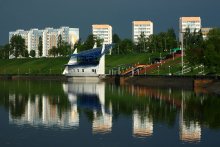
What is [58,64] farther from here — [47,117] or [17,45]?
[47,117]

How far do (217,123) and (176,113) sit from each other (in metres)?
6.06

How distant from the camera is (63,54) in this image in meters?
158

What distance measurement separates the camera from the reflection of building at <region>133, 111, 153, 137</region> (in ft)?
86.7

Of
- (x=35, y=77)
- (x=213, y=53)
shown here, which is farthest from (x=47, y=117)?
(x=35, y=77)

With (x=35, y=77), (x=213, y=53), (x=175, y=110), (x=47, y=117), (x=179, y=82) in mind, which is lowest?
(x=47, y=117)

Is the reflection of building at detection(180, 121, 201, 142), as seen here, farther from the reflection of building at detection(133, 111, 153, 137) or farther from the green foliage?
the green foliage

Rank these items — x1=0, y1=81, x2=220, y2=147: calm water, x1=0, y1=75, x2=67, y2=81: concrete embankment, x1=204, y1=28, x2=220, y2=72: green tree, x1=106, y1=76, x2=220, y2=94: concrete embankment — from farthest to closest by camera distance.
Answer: x1=0, y1=75, x2=67, y2=81: concrete embankment, x1=204, y1=28, x2=220, y2=72: green tree, x1=106, y1=76, x2=220, y2=94: concrete embankment, x1=0, y1=81, x2=220, y2=147: calm water

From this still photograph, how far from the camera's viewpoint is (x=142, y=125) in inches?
1158

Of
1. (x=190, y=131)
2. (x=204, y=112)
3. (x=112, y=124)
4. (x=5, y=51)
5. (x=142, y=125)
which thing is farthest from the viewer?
(x=5, y=51)

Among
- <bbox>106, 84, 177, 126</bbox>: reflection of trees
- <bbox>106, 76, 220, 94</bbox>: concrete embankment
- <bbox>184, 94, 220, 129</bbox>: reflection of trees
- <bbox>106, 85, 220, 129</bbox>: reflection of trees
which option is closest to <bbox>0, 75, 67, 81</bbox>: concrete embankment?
<bbox>106, 76, 220, 94</bbox>: concrete embankment

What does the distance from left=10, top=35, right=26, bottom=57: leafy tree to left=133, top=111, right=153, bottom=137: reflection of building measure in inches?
5661

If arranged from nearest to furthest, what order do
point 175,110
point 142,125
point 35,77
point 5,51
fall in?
point 142,125 → point 175,110 → point 35,77 → point 5,51

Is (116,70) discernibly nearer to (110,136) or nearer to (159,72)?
(159,72)

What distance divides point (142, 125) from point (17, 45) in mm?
148739
